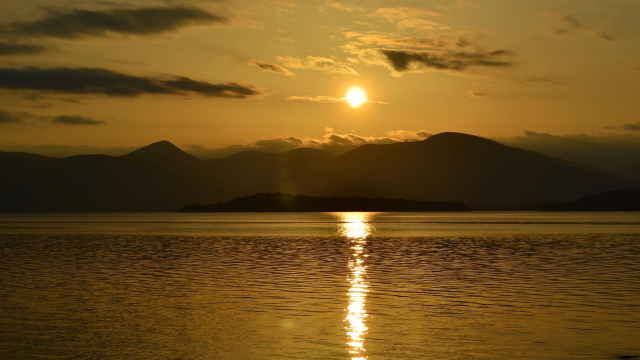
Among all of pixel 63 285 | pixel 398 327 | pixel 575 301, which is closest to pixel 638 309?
pixel 575 301

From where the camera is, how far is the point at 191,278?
47312 millimetres

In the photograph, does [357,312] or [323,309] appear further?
[323,309]

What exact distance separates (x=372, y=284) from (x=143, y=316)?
16.3 meters

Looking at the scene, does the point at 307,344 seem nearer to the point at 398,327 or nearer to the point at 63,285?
the point at 398,327

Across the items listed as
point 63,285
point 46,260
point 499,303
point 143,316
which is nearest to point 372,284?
point 499,303

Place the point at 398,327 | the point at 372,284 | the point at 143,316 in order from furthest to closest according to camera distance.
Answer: the point at 372,284 < the point at 143,316 < the point at 398,327

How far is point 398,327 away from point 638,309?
41.3 feet

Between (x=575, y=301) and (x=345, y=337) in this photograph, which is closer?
(x=345, y=337)

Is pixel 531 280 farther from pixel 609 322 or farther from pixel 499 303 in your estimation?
pixel 609 322

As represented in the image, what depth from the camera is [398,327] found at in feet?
91.6

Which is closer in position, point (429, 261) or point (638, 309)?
point (638, 309)

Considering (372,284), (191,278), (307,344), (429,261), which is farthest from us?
(429,261)

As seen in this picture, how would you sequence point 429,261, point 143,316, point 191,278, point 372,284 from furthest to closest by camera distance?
point 429,261
point 191,278
point 372,284
point 143,316

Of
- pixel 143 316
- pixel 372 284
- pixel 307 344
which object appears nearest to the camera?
pixel 307 344
